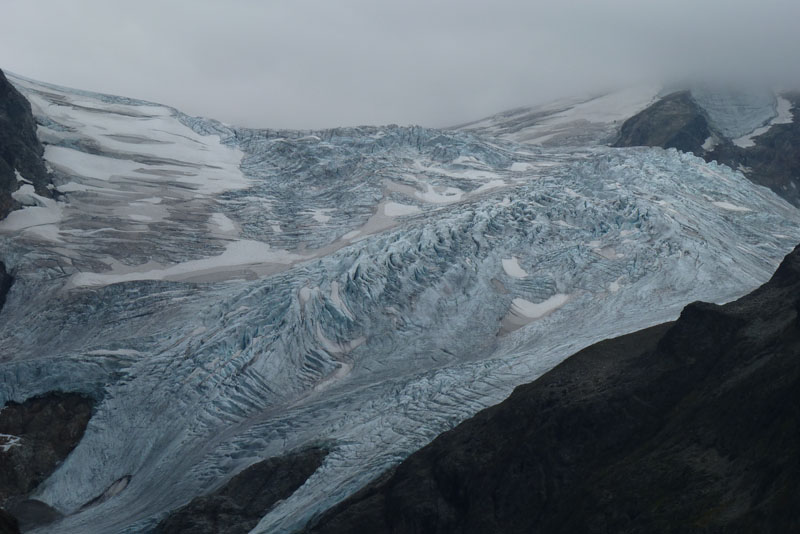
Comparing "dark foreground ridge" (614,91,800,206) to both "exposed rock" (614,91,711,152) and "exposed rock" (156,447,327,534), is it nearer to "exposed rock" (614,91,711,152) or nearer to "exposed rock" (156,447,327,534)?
"exposed rock" (614,91,711,152)

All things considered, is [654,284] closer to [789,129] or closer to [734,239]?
[734,239]

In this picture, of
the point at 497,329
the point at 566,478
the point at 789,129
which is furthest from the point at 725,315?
the point at 789,129

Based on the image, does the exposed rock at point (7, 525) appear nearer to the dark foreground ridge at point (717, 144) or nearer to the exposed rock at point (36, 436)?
the exposed rock at point (36, 436)

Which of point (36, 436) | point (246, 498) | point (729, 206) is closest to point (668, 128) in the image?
point (729, 206)

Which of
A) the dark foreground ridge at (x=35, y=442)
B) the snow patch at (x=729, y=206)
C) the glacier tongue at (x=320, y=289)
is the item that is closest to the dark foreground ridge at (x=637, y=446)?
the glacier tongue at (x=320, y=289)

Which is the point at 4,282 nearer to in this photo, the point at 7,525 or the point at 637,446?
the point at 7,525
